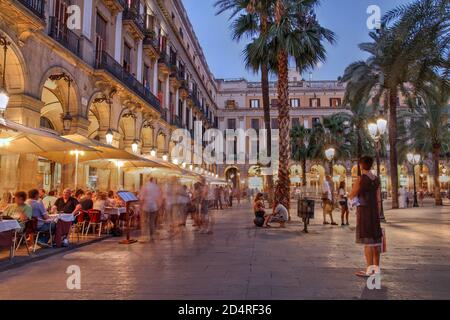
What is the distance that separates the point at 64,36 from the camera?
15.6 metres

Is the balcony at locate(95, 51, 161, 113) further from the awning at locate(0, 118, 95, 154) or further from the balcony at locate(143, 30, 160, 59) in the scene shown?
the awning at locate(0, 118, 95, 154)

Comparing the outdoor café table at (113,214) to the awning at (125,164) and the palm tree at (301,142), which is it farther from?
the palm tree at (301,142)

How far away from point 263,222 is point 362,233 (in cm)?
796

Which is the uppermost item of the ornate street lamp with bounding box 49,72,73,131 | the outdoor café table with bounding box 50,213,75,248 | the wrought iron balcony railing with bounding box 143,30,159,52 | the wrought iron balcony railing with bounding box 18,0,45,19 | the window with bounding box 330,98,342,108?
the window with bounding box 330,98,342,108

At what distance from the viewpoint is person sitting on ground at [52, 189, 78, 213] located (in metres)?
10.4

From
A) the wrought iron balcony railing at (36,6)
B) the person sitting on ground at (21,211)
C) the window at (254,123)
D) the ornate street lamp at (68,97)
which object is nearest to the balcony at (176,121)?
the ornate street lamp at (68,97)

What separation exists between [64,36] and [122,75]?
4.78 m

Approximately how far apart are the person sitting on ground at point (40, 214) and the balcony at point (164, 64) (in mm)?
20261

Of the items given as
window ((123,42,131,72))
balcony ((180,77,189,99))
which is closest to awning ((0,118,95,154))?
window ((123,42,131,72))

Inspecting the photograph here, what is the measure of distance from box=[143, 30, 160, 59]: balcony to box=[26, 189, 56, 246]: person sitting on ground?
17.6 m

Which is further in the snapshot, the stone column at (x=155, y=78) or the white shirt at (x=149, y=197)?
the stone column at (x=155, y=78)

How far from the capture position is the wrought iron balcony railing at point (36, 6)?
11988 millimetres

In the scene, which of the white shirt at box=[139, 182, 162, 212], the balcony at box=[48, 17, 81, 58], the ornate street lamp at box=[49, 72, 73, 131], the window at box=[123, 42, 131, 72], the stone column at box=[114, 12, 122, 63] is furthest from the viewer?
the window at box=[123, 42, 131, 72]
